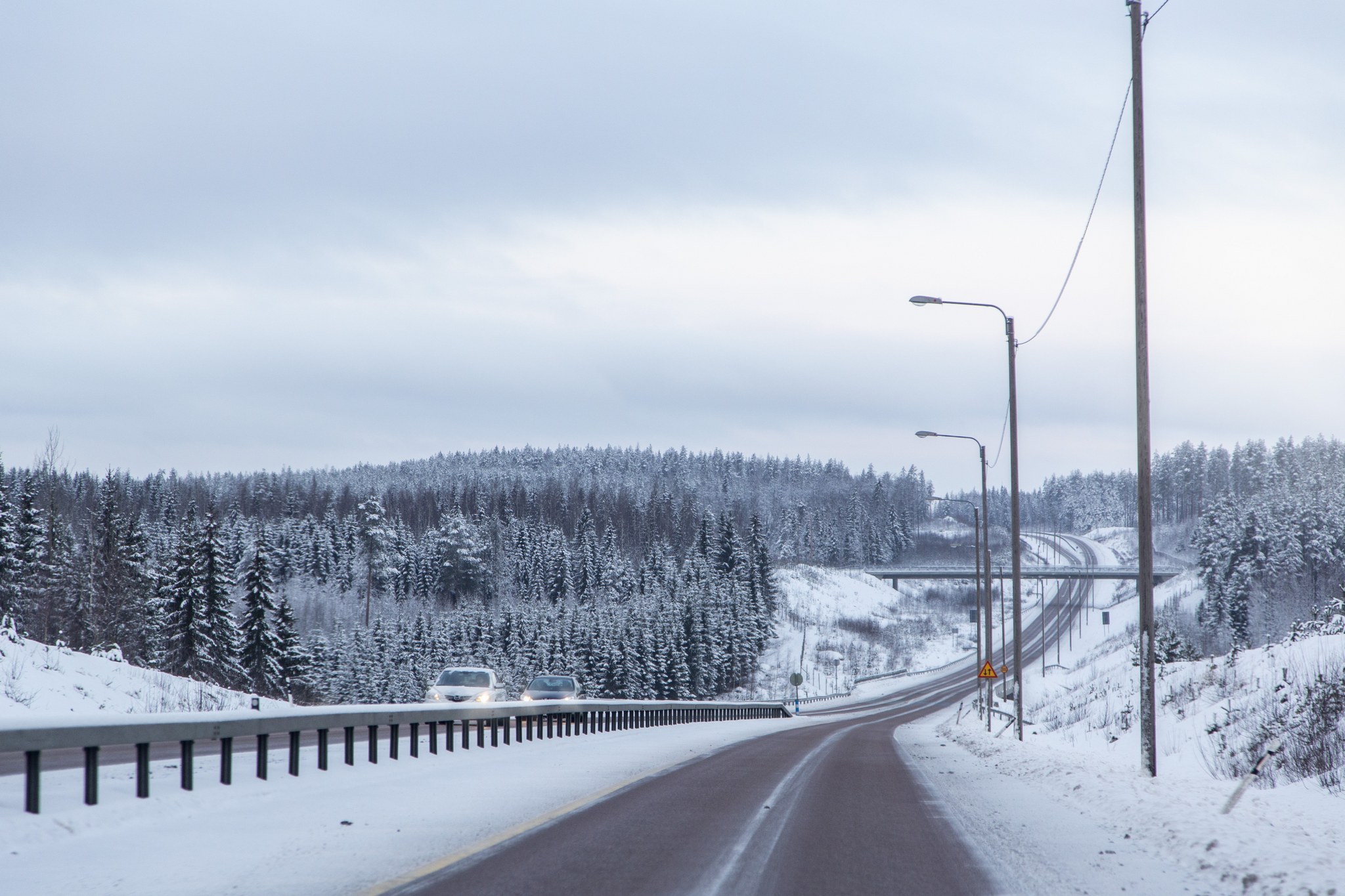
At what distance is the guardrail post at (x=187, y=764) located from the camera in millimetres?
10547

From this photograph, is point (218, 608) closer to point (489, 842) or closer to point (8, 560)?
point (8, 560)

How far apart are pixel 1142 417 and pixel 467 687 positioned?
2040cm

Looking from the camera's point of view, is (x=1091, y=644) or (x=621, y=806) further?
(x=1091, y=644)

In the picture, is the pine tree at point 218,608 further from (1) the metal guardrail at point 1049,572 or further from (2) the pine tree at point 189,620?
(1) the metal guardrail at point 1049,572

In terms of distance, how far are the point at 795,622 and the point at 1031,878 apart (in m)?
144

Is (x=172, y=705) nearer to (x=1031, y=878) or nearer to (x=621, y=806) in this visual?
(x=621, y=806)

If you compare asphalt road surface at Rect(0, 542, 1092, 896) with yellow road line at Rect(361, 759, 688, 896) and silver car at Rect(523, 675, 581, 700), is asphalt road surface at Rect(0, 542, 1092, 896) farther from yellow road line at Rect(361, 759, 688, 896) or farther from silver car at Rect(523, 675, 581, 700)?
silver car at Rect(523, 675, 581, 700)

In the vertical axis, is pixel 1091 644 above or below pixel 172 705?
below

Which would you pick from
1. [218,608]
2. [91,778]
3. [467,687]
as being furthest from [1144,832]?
[218,608]

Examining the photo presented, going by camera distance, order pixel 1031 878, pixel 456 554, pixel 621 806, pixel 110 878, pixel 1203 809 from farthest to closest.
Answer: pixel 456 554 < pixel 621 806 < pixel 1203 809 < pixel 1031 878 < pixel 110 878

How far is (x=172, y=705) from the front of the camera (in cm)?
2500

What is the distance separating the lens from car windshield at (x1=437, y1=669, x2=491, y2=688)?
31.2 meters

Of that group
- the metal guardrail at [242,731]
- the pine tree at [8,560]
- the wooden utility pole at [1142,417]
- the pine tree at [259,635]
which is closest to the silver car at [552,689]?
the metal guardrail at [242,731]

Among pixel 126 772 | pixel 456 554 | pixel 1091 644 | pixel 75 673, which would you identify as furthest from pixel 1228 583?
pixel 126 772
